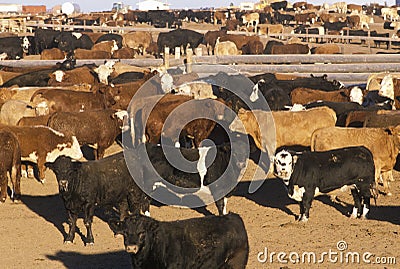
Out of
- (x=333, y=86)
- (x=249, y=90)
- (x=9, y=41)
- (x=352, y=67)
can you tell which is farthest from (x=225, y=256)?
(x=9, y=41)

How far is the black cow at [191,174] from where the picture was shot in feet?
33.0

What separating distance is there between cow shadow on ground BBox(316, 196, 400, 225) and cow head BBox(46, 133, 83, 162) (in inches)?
157

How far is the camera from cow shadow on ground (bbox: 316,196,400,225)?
1005 cm

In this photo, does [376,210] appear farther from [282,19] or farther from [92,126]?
[282,19]

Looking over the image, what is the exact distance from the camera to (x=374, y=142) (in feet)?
36.8

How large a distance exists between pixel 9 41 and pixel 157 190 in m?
27.3

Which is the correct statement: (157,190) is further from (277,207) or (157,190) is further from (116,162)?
(277,207)

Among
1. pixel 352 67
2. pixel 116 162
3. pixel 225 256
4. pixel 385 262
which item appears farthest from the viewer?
pixel 352 67

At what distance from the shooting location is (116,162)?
31.7 ft

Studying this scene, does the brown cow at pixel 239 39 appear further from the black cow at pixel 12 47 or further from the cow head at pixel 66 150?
the cow head at pixel 66 150

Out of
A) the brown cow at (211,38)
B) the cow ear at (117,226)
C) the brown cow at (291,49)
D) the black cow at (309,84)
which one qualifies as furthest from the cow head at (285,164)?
the brown cow at (211,38)

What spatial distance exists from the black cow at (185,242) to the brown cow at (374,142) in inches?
189

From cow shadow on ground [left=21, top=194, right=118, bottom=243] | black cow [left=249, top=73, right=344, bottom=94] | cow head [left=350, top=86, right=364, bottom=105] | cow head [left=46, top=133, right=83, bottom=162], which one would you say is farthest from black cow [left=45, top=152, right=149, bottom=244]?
black cow [left=249, top=73, right=344, bottom=94]

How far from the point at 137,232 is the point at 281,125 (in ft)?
22.9
